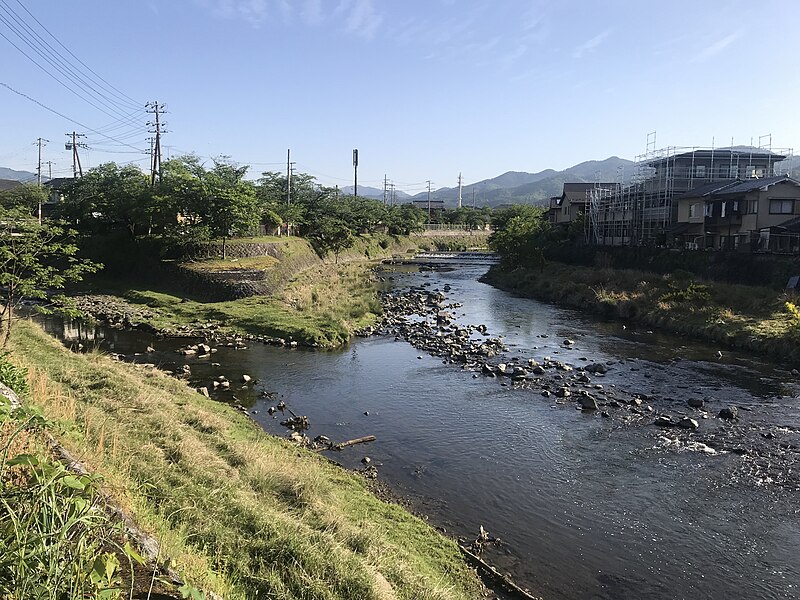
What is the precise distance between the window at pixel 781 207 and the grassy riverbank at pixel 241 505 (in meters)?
35.8

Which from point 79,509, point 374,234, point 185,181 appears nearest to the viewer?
point 79,509

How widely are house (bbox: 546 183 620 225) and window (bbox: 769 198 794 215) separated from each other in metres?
22.4

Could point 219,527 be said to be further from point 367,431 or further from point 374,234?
point 374,234

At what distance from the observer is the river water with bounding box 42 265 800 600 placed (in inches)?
340

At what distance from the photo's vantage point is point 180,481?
24.2ft

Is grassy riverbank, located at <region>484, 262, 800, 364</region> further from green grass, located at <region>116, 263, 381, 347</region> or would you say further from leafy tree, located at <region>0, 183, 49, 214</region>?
leafy tree, located at <region>0, 183, 49, 214</region>

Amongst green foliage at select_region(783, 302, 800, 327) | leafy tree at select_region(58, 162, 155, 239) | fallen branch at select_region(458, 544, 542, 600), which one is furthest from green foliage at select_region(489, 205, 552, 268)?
fallen branch at select_region(458, 544, 542, 600)

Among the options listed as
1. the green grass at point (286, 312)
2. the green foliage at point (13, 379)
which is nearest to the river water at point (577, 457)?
the green grass at point (286, 312)

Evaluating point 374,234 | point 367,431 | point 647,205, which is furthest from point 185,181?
point 374,234

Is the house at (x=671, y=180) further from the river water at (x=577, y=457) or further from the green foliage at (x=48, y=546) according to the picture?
the green foliage at (x=48, y=546)

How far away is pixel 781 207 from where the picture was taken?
34625 mm

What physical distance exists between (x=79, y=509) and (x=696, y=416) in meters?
16.1

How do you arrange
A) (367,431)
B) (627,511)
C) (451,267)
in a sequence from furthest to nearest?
1. (451,267)
2. (367,431)
3. (627,511)

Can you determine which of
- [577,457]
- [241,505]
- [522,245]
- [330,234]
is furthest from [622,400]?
[330,234]
